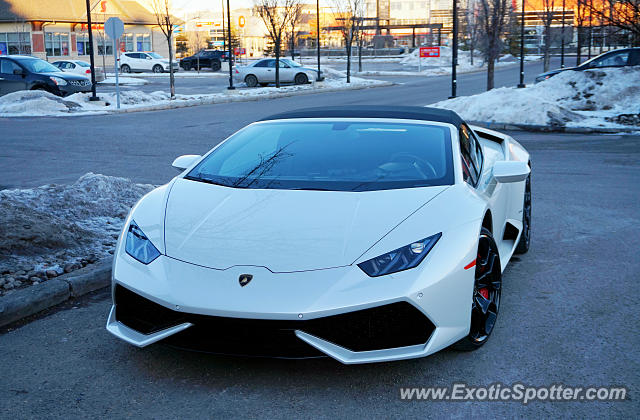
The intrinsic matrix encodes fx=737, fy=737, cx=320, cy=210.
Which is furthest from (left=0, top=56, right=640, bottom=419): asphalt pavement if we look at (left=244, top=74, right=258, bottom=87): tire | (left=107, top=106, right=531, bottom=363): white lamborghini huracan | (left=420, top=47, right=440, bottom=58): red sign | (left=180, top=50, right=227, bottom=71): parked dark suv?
(left=180, top=50, right=227, bottom=71): parked dark suv

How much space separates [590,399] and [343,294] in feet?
4.12

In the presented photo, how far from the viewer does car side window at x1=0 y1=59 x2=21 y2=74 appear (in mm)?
25250

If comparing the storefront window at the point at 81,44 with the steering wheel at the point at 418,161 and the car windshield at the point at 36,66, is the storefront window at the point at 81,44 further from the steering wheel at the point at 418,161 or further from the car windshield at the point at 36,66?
the steering wheel at the point at 418,161

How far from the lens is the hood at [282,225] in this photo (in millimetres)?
3598

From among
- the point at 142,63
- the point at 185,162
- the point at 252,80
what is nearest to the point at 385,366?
the point at 185,162

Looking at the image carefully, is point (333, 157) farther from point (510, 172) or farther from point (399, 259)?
point (399, 259)

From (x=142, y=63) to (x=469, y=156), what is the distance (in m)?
52.8

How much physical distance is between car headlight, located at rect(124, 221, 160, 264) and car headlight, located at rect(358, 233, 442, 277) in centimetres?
111

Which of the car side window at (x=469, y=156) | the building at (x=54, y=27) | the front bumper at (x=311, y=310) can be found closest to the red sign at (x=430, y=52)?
the building at (x=54, y=27)

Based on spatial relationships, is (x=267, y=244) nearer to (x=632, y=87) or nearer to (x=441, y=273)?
(x=441, y=273)

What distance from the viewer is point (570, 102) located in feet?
63.8

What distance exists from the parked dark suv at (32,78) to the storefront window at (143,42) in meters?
38.0

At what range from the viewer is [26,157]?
506 inches

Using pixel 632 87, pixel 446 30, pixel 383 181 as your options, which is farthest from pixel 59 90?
pixel 446 30
